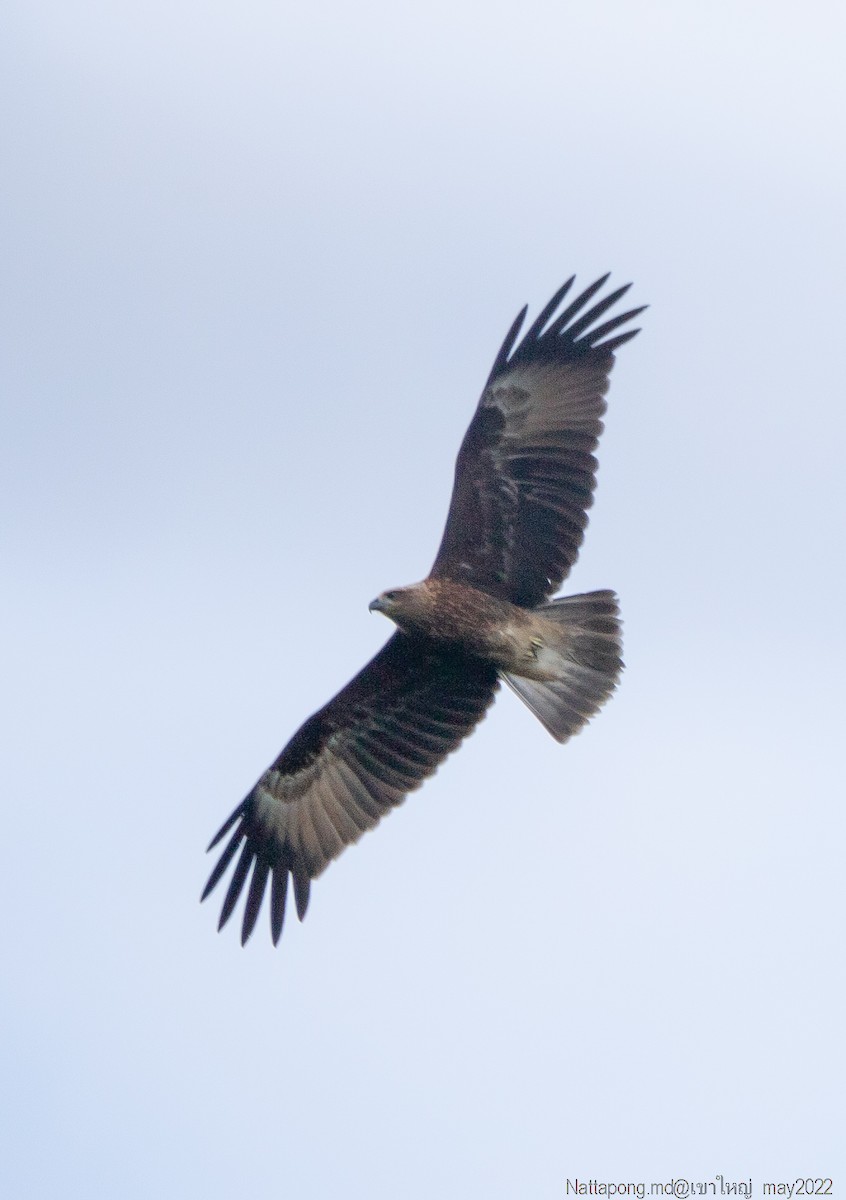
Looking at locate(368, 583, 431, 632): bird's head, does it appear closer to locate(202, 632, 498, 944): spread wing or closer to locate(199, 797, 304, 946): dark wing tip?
locate(202, 632, 498, 944): spread wing

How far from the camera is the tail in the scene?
885cm

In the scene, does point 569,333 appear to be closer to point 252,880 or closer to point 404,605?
point 404,605

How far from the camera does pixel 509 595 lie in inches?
347

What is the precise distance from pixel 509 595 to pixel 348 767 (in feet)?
5.36

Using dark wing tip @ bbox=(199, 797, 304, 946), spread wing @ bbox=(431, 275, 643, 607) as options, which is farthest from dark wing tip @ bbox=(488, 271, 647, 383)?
dark wing tip @ bbox=(199, 797, 304, 946)

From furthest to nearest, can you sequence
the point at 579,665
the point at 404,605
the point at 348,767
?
the point at 348,767
the point at 579,665
the point at 404,605

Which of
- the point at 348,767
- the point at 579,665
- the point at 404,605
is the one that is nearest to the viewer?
the point at 404,605

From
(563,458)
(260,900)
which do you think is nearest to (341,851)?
(260,900)

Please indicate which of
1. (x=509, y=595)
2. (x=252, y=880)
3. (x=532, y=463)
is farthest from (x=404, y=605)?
(x=252, y=880)

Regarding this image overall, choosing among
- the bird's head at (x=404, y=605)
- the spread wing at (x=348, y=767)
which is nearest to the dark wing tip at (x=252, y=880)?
the spread wing at (x=348, y=767)

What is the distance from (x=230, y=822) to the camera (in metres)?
9.64

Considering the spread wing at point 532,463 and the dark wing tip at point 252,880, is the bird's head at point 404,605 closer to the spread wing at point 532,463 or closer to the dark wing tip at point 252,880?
the spread wing at point 532,463

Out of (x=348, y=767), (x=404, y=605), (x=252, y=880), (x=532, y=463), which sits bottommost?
(x=252, y=880)

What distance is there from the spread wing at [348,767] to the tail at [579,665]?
392 millimetres
